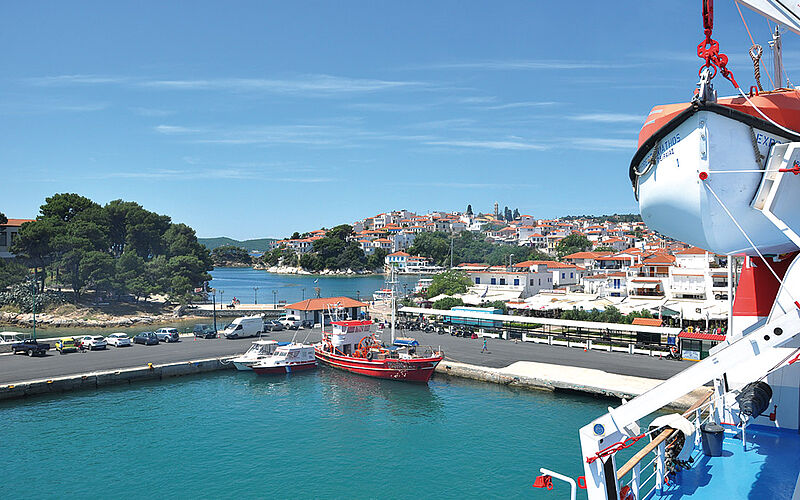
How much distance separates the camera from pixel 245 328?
126 ft

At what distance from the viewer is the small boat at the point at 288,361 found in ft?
96.5

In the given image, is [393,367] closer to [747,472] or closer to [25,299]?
[747,472]

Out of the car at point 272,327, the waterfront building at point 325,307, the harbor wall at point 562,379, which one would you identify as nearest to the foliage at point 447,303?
the waterfront building at point 325,307

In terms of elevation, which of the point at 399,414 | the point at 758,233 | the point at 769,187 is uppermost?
the point at 769,187

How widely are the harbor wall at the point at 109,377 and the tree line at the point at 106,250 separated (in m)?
34.8

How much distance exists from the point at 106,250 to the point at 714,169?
241 ft

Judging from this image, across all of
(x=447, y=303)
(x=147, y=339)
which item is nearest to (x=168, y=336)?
(x=147, y=339)

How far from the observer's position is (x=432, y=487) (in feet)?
48.5

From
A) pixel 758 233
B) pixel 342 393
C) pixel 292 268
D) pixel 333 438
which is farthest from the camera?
pixel 292 268

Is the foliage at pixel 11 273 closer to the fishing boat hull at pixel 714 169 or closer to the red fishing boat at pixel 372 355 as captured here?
the red fishing boat at pixel 372 355

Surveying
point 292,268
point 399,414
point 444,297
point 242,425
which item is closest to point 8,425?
point 242,425

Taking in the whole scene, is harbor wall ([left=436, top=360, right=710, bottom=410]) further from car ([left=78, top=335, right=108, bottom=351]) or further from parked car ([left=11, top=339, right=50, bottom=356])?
parked car ([left=11, top=339, right=50, bottom=356])

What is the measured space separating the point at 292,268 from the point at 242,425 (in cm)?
14321

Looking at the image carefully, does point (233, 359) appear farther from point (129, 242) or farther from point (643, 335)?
point (129, 242)
